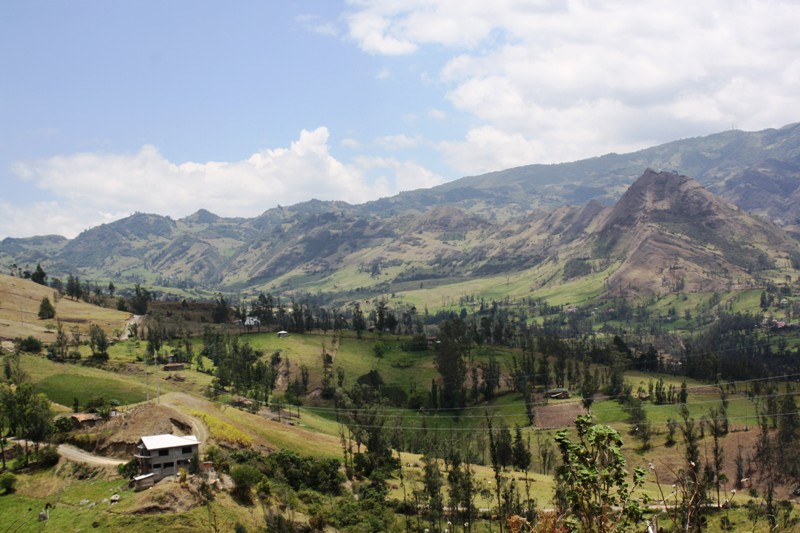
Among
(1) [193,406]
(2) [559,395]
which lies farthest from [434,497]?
(2) [559,395]

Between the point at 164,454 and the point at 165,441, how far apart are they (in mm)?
2847

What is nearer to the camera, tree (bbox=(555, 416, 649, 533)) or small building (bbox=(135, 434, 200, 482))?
tree (bbox=(555, 416, 649, 533))

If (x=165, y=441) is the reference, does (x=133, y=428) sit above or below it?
below

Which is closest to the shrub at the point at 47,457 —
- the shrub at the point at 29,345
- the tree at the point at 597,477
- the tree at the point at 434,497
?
the tree at the point at 434,497

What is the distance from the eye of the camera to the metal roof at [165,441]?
291 feet

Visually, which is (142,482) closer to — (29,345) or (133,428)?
(133,428)

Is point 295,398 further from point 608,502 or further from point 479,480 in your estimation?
point 608,502

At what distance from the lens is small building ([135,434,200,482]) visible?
3479 inches

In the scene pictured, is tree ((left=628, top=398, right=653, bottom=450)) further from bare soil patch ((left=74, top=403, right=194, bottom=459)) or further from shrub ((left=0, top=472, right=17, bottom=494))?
shrub ((left=0, top=472, right=17, bottom=494))

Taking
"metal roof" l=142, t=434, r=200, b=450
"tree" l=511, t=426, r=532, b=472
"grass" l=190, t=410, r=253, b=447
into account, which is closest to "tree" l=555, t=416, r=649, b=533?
"metal roof" l=142, t=434, r=200, b=450

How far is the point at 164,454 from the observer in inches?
3511

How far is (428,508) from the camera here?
107125 millimetres

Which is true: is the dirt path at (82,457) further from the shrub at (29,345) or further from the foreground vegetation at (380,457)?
the shrub at (29,345)

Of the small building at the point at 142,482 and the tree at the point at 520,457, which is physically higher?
the small building at the point at 142,482
